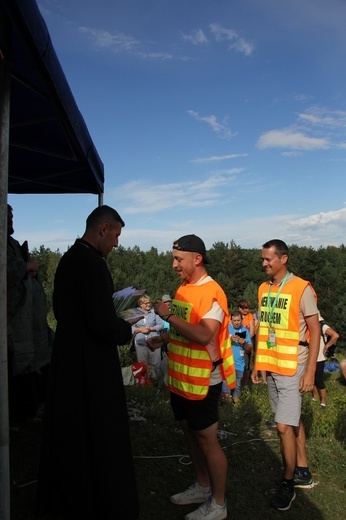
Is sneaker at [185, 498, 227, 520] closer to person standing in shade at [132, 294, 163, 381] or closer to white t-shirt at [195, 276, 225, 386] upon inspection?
white t-shirt at [195, 276, 225, 386]

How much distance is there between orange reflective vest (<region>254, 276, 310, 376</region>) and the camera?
3441mm

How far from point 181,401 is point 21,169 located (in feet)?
11.0

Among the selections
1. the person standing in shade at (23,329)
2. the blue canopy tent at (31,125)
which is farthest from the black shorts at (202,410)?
the person standing in shade at (23,329)

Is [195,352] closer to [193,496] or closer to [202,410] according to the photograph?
[202,410]

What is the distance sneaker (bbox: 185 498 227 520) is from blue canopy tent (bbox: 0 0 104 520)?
133 cm

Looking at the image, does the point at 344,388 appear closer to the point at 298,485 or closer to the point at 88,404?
the point at 298,485

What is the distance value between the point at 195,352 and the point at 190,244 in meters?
0.75

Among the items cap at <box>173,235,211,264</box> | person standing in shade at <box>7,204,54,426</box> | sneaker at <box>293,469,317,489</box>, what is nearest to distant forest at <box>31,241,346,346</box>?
person standing in shade at <box>7,204,54,426</box>

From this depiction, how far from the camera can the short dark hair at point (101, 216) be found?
276 centimetres

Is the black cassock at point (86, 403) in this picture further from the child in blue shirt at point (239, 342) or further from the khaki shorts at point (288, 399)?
the child in blue shirt at point (239, 342)

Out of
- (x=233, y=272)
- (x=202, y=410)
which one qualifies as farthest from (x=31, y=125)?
(x=233, y=272)

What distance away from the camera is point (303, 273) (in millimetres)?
23625

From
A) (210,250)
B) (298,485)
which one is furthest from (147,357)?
(210,250)

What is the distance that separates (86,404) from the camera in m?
2.57
